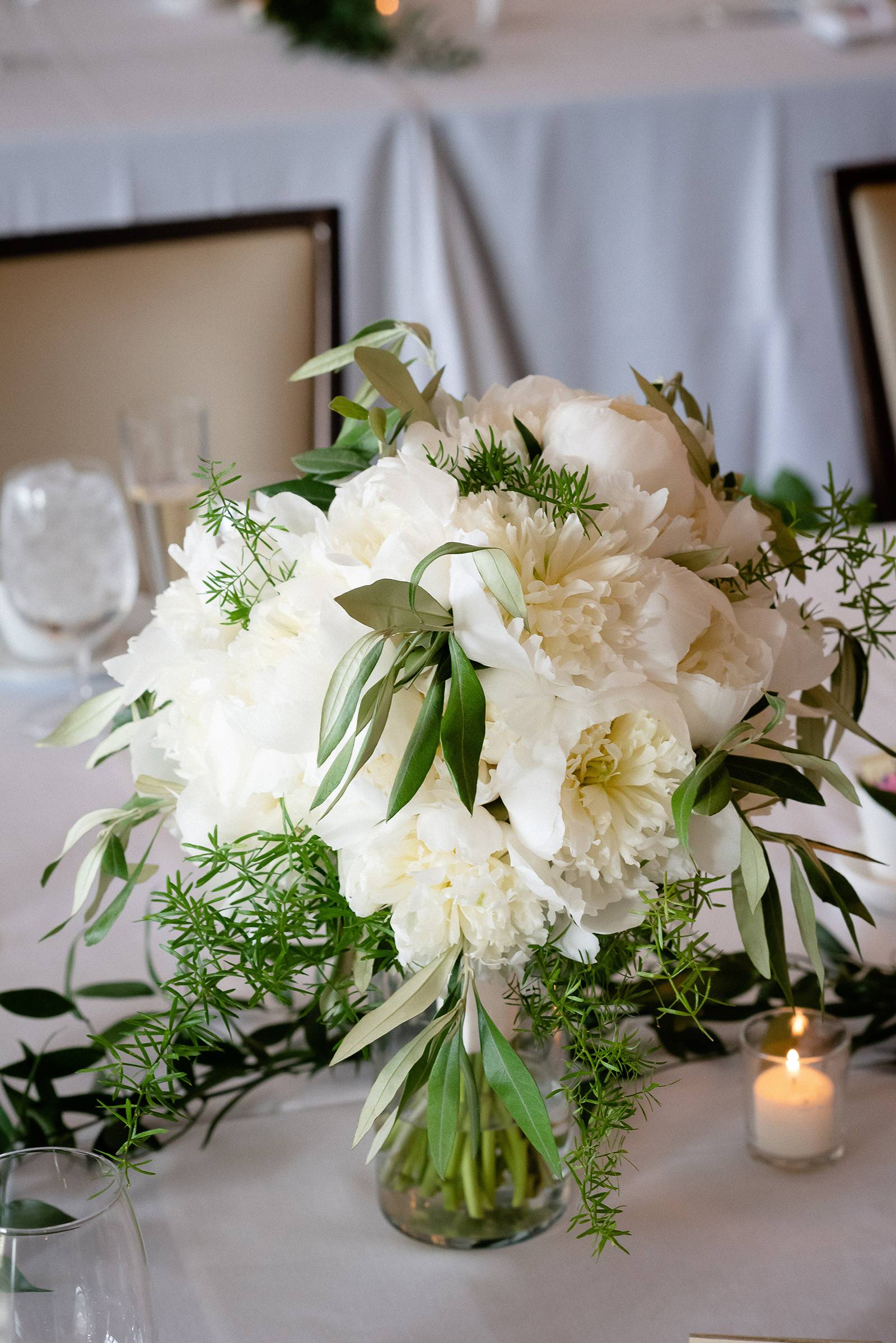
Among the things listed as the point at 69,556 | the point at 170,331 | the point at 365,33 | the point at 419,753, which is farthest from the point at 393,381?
the point at 365,33

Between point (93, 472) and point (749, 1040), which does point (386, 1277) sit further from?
point (93, 472)

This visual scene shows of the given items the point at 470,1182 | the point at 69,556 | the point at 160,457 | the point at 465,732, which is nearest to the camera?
the point at 465,732

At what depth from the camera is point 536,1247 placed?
1.72ft

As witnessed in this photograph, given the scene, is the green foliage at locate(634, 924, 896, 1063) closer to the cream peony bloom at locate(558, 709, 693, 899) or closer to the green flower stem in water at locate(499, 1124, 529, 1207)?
the green flower stem in water at locate(499, 1124, 529, 1207)

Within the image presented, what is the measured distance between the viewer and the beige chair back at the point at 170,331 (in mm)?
1574

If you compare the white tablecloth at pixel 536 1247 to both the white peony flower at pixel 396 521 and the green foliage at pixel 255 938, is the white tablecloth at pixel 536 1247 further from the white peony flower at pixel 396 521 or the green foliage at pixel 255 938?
the white peony flower at pixel 396 521

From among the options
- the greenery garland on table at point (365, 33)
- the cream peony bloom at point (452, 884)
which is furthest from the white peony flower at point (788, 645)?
the greenery garland on table at point (365, 33)

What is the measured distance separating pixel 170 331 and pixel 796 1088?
131 centimetres

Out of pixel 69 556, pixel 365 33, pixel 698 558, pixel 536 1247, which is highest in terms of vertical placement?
pixel 365 33

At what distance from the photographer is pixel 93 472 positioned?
0.98m

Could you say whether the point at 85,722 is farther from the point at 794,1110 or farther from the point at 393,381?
the point at 794,1110

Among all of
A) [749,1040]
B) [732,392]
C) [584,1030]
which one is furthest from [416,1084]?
[732,392]

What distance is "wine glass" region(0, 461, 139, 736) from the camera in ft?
3.08

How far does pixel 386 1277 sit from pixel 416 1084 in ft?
0.38
